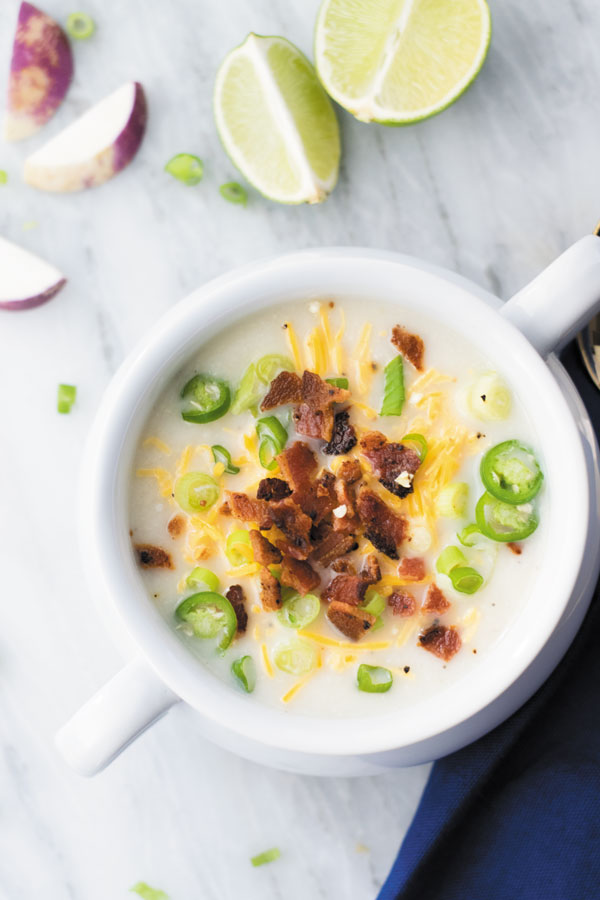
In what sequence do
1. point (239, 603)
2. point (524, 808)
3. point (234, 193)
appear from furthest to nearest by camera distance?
point (234, 193)
point (524, 808)
point (239, 603)

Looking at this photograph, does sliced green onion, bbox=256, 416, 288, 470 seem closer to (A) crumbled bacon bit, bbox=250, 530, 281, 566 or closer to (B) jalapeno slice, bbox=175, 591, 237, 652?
(A) crumbled bacon bit, bbox=250, 530, 281, 566

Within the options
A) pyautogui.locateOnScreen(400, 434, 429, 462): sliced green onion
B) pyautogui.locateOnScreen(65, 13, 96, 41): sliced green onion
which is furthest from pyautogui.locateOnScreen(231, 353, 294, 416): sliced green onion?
pyautogui.locateOnScreen(65, 13, 96, 41): sliced green onion

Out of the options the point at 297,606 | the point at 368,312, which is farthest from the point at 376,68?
the point at 297,606

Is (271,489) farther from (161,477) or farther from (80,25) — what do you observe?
(80,25)

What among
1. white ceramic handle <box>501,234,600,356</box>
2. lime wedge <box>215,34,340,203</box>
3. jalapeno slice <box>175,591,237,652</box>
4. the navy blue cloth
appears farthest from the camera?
lime wedge <box>215,34,340,203</box>

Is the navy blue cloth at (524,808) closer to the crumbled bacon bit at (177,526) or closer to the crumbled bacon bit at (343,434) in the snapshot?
the crumbled bacon bit at (343,434)

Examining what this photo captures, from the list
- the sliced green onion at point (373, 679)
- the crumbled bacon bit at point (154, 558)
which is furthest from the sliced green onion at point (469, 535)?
the crumbled bacon bit at point (154, 558)

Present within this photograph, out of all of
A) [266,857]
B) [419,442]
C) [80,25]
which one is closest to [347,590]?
[419,442]
